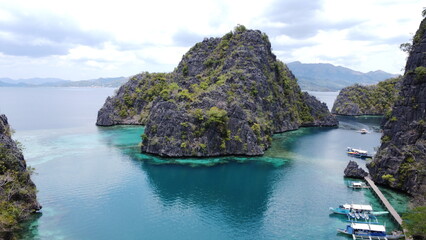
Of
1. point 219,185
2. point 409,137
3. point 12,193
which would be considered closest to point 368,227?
point 409,137

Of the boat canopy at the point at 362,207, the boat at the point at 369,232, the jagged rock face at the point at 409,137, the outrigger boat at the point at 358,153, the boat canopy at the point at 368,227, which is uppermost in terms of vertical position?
the jagged rock face at the point at 409,137

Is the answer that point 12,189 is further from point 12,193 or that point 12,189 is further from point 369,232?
point 369,232

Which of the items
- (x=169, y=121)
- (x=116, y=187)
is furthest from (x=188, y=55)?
(x=116, y=187)

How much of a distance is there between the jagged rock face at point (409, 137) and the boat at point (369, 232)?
14.6 meters

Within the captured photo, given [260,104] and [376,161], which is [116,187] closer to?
[376,161]

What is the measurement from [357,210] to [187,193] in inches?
1209

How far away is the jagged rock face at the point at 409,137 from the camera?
5588 centimetres

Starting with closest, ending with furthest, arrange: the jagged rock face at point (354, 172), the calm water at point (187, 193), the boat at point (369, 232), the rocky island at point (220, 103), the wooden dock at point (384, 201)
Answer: the boat at point (369, 232) → the calm water at point (187, 193) → the wooden dock at point (384, 201) → the jagged rock face at point (354, 172) → the rocky island at point (220, 103)

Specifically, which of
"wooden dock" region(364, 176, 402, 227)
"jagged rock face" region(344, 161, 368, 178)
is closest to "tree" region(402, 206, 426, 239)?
"wooden dock" region(364, 176, 402, 227)

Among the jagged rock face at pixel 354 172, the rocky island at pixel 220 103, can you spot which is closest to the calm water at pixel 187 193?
the jagged rock face at pixel 354 172

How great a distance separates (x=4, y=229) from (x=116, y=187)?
24262 mm

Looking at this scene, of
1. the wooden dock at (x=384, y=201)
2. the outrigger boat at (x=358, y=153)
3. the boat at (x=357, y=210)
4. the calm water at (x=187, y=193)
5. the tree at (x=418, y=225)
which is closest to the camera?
the tree at (x=418, y=225)

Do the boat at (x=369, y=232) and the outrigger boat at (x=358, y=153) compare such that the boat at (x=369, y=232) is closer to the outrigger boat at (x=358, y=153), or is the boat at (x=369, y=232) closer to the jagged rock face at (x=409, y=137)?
the jagged rock face at (x=409, y=137)

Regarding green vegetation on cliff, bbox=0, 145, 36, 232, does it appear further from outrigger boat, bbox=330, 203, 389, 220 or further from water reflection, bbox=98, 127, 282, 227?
outrigger boat, bbox=330, 203, 389, 220
